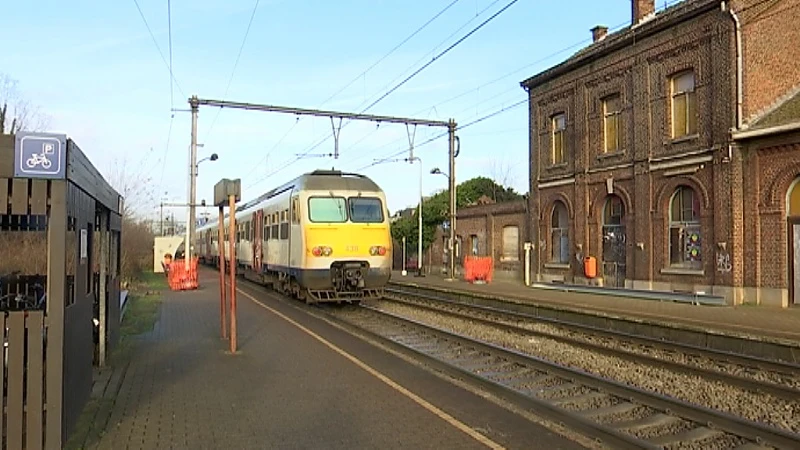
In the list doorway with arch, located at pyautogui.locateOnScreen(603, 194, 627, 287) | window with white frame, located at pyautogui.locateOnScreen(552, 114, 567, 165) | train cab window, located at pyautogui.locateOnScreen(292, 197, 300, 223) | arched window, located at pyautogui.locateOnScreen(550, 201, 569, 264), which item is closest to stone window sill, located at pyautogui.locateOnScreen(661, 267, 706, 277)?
doorway with arch, located at pyautogui.locateOnScreen(603, 194, 627, 287)

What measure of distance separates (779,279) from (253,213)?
650 inches

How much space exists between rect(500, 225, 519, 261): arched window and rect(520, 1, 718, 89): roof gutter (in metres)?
6.95

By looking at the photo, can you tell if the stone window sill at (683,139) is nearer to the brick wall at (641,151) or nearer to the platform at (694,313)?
the brick wall at (641,151)

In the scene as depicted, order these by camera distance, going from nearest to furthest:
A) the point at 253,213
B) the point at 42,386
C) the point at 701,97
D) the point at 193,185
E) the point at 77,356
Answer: the point at 42,386
the point at 77,356
the point at 701,97
the point at 253,213
the point at 193,185

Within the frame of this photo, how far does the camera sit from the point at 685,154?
20953 millimetres

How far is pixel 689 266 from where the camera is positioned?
20906mm

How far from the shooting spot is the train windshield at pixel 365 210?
17.0 m

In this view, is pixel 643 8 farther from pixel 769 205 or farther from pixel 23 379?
pixel 23 379

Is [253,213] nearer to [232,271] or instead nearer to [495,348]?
[232,271]

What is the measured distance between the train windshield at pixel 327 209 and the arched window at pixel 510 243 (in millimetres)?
16807

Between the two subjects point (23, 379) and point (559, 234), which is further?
point (559, 234)

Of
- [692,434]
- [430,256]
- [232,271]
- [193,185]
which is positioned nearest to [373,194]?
[232,271]

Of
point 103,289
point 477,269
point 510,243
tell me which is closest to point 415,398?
point 103,289

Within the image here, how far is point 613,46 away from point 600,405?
19153 millimetres
